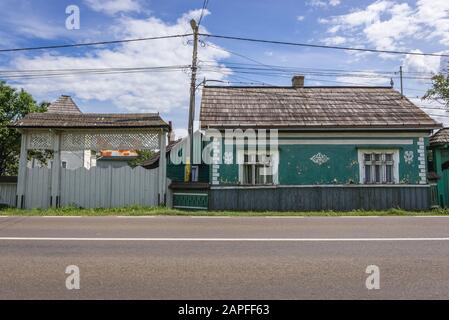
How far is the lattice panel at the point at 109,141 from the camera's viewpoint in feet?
47.5

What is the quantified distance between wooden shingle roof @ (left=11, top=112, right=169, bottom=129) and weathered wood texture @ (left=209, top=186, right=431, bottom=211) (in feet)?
12.5

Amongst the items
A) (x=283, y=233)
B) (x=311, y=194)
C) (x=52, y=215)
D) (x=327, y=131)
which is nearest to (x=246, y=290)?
(x=283, y=233)

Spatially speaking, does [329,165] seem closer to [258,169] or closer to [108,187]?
[258,169]

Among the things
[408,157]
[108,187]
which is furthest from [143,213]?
[408,157]

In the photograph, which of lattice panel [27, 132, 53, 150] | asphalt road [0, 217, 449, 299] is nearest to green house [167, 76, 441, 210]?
lattice panel [27, 132, 53, 150]

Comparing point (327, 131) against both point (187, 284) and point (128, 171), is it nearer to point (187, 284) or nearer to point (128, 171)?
point (128, 171)

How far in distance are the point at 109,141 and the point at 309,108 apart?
31.5ft

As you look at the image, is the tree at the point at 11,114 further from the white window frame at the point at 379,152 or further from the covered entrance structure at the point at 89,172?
the white window frame at the point at 379,152

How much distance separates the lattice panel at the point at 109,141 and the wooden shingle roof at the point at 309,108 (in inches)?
104

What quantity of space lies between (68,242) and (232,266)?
12.0 feet

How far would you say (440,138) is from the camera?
57.7 ft

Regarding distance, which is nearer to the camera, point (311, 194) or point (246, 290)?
point (246, 290)

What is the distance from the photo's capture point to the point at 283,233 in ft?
27.2
